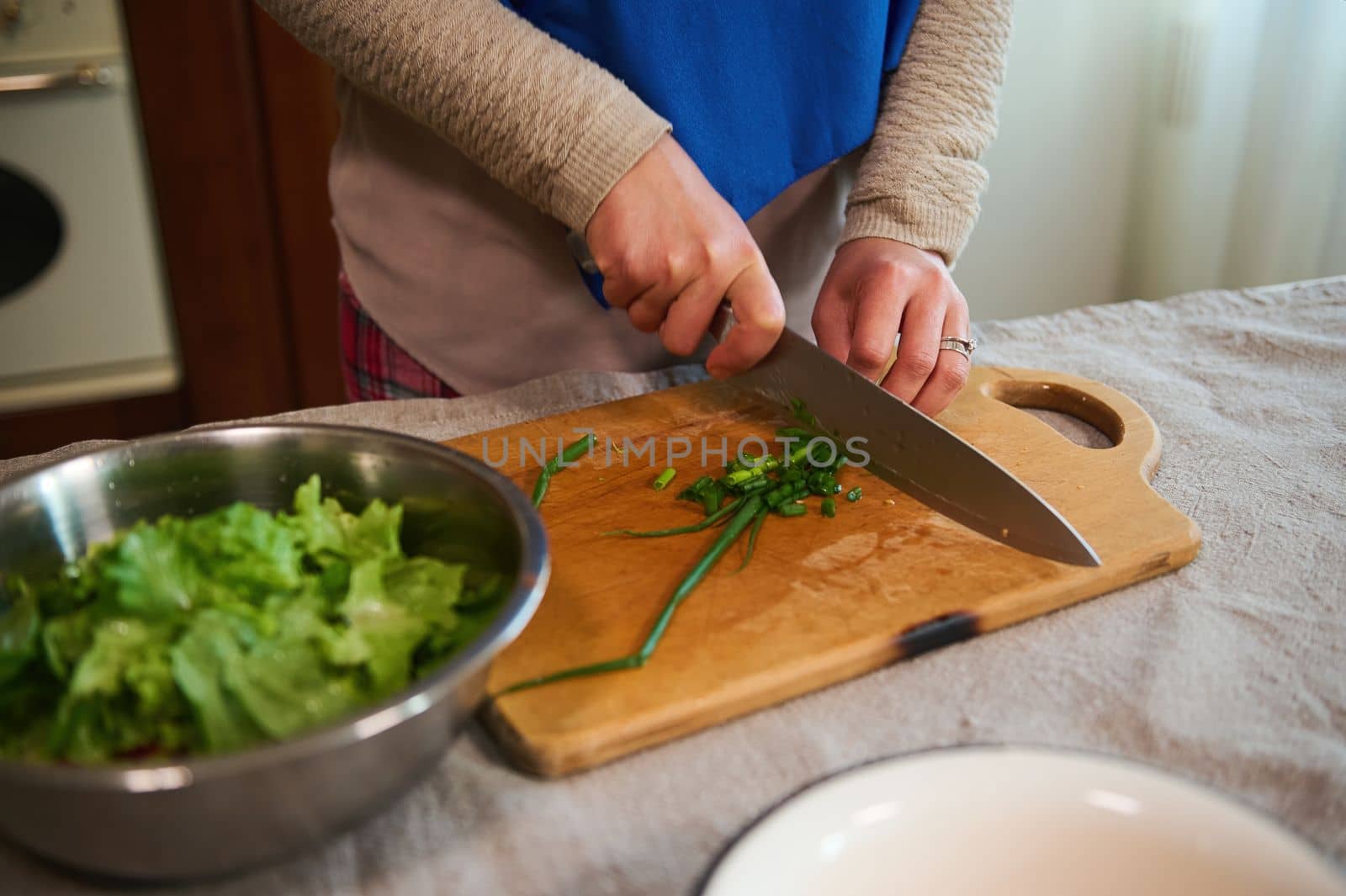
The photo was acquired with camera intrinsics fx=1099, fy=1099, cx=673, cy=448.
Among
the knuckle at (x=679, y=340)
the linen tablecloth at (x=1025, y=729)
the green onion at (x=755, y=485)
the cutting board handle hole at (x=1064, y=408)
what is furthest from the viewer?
the cutting board handle hole at (x=1064, y=408)

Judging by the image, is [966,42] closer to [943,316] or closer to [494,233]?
[943,316]

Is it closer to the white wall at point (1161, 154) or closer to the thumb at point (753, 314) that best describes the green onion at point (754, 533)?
the thumb at point (753, 314)

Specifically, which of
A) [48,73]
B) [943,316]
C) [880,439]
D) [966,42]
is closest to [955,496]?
[880,439]

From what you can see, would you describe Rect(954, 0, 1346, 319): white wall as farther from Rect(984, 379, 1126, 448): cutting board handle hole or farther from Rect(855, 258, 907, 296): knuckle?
Rect(855, 258, 907, 296): knuckle

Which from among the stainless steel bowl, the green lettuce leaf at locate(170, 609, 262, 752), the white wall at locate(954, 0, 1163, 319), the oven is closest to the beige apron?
the stainless steel bowl

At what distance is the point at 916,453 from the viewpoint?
3.53 feet

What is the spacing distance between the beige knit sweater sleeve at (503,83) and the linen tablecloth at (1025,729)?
0.58 m

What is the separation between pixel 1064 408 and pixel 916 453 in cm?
38

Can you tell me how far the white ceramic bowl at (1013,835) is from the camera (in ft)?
1.98

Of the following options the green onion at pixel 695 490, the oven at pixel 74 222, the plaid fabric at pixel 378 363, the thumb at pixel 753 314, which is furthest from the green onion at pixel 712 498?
the oven at pixel 74 222

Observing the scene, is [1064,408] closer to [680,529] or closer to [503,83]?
[680,529]

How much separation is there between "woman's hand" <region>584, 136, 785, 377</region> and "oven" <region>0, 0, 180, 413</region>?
6.44 ft

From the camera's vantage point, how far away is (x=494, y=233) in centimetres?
140

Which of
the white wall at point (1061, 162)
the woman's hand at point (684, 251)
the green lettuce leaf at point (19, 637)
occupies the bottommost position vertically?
the white wall at point (1061, 162)
